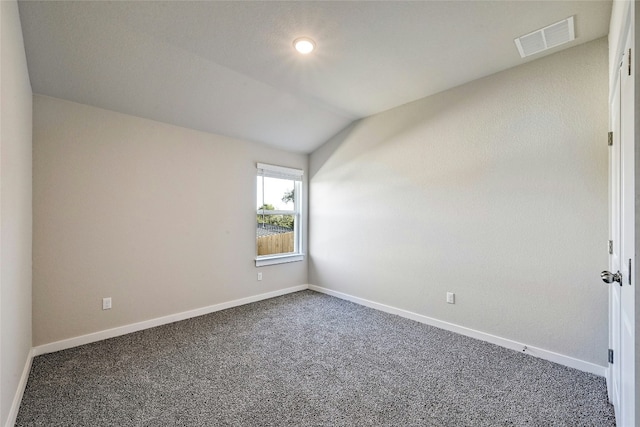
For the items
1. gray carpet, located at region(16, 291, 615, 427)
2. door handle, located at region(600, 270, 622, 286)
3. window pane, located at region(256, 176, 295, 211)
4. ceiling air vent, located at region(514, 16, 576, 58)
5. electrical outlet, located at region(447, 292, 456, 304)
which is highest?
ceiling air vent, located at region(514, 16, 576, 58)

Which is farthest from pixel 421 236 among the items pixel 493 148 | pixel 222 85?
pixel 222 85

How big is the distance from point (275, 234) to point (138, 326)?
81.4 inches

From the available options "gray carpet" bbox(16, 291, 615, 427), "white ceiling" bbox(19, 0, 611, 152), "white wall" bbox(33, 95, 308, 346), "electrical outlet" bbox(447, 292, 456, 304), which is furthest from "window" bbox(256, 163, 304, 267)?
"electrical outlet" bbox(447, 292, 456, 304)

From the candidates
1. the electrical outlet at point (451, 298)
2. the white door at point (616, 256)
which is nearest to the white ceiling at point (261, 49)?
the white door at point (616, 256)

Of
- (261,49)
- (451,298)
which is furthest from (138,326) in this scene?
(451,298)

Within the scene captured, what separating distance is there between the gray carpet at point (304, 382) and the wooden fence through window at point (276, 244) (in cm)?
141

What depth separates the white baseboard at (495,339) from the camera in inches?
93.6

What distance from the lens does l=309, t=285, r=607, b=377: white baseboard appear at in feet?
7.80

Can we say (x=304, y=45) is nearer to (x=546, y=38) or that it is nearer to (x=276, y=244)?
(x=546, y=38)

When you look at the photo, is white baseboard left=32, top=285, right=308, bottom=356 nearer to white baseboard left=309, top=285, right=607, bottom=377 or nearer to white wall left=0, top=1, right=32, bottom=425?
white wall left=0, top=1, right=32, bottom=425

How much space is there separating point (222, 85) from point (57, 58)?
1.25 metres

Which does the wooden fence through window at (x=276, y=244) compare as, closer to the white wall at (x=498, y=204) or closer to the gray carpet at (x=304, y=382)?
the white wall at (x=498, y=204)

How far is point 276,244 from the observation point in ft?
15.1

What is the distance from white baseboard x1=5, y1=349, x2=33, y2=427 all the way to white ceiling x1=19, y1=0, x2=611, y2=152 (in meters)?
2.24
